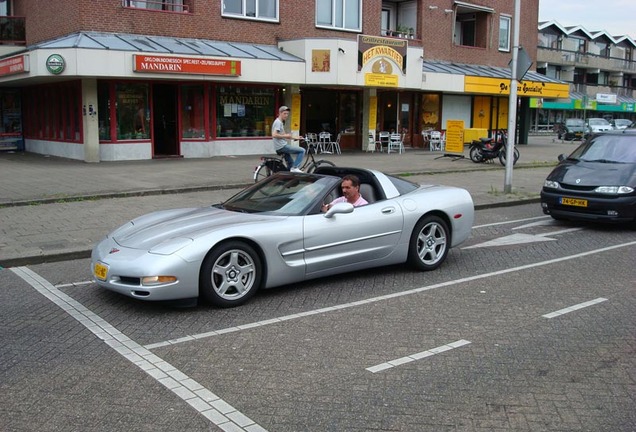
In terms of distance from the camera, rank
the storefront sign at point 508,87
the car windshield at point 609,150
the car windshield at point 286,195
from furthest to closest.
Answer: the storefront sign at point 508,87, the car windshield at point 609,150, the car windshield at point 286,195

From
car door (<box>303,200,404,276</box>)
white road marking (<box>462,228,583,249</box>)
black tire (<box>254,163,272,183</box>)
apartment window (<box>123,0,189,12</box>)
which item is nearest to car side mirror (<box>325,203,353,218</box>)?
car door (<box>303,200,404,276</box>)

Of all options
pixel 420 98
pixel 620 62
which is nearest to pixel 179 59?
pixel 420 98

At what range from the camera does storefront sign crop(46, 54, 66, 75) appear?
18.6 m

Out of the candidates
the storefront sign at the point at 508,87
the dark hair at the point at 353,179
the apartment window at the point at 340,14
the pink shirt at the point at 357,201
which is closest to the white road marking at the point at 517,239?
the pink shirt at the point at 357,201

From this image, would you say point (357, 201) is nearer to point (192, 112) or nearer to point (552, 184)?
point (552, 184)

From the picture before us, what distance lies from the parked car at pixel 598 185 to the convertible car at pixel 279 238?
3.51 meters

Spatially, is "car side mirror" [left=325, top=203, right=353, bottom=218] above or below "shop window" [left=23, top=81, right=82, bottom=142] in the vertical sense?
below

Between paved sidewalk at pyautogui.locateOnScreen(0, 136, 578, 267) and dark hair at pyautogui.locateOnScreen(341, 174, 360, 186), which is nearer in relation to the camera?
dark hair at pyautogui.locateOnScreen(341, 174, 360, 186)

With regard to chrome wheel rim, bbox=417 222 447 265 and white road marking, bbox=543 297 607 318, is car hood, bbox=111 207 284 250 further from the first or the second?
white road marking, bbox=543 297 607 318

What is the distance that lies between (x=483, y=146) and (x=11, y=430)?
20228mm

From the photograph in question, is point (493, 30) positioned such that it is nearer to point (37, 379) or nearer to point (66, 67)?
point (66, 67)

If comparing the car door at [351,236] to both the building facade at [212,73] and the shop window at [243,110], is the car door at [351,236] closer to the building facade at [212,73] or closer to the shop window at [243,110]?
the building facade at [212,73]

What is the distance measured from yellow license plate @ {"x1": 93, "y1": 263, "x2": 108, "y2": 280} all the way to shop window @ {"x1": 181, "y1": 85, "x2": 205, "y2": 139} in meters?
16.7

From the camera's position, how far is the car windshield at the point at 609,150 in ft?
37.5
